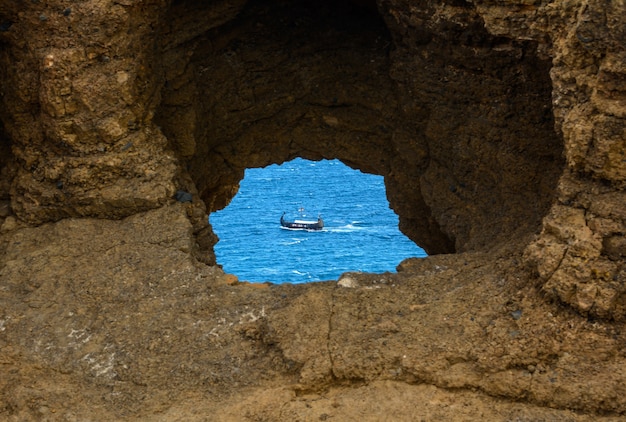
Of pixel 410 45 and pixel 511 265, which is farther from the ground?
pixel 410 45

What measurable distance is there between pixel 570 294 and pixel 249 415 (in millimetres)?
2125

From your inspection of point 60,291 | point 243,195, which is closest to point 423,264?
point 60,291

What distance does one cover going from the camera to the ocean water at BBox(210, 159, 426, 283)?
74.5 feet

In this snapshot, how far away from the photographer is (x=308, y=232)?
26812mm

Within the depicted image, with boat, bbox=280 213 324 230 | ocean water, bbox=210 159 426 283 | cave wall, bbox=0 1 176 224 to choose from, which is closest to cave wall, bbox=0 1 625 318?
cave wall, bbox=0 1 176 224

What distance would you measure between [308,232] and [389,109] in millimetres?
17643

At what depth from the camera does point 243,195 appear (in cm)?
3300

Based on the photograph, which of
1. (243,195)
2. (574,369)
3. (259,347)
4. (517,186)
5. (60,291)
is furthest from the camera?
(243,195)

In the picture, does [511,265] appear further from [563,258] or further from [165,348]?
[165,348]

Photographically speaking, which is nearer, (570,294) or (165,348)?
(570,294)

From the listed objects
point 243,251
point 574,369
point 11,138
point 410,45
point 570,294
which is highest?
point 410,45

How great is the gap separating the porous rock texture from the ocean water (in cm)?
1248

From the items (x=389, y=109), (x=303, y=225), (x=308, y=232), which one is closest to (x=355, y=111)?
(x=389, y=109)

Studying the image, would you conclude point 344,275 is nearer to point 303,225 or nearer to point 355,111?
point 355,111
